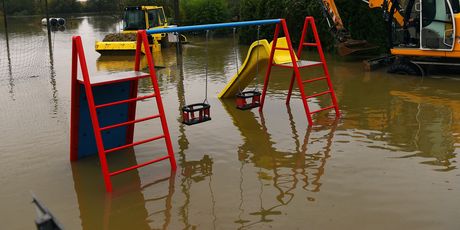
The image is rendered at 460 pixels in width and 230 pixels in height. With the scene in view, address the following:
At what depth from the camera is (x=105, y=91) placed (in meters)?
6.11

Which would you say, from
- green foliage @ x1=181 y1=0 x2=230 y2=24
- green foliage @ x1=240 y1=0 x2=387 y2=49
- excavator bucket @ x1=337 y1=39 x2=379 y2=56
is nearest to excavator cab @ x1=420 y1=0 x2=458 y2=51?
excavator bucket @ x1=337 y1=39 x2=379 y2=56

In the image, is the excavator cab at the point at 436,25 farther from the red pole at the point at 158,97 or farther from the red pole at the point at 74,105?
the red pole at the point at 74,105

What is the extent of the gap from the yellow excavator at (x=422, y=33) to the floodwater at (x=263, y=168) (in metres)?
1.05

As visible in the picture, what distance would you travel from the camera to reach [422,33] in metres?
11.4

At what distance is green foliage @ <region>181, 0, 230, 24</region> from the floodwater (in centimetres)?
1791

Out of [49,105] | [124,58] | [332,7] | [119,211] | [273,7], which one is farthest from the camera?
[273,7]

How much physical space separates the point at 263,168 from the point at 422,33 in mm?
7348

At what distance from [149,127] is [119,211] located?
314 cm

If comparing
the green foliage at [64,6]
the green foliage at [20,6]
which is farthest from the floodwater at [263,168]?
the green foliage at [20,6]

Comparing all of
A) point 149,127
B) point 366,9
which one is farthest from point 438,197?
point 366,9

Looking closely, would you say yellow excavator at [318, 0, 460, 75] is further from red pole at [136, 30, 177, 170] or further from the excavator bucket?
red pole at [136, 30, 177, 170]

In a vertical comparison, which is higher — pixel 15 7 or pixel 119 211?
pixel 15 7

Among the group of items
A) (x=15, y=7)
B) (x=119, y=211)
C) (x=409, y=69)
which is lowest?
(x=119, y=211)

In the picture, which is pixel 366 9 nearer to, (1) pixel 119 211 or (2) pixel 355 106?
(2) pixel 355 106
